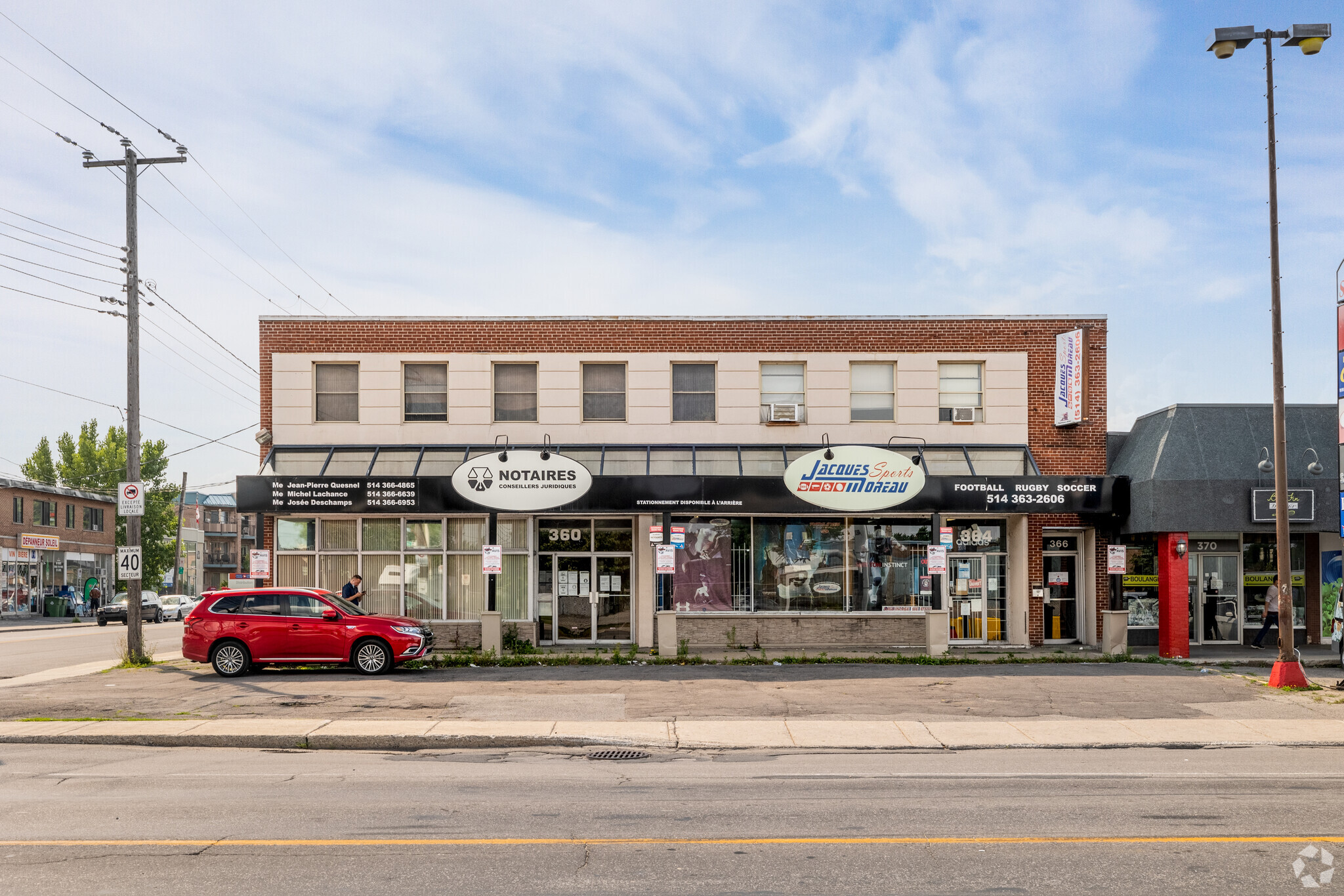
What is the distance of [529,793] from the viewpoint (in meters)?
9.96

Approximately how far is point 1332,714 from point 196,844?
49.7 feet

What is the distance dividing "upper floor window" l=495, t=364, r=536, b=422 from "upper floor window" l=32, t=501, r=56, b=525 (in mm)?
43966

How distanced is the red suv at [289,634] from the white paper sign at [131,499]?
11.1 ft

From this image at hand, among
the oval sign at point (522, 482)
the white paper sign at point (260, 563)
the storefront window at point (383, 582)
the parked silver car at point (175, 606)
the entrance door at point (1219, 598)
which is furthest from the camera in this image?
the parked silver car at point (175, 606)

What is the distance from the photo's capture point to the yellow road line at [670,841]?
312 inches

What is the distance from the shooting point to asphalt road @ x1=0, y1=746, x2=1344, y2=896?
704 cm

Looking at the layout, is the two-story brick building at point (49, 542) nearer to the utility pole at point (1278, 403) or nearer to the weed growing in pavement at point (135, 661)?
the weed growing in pavement at point (135, 661)

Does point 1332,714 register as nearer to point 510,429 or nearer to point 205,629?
point 510,429

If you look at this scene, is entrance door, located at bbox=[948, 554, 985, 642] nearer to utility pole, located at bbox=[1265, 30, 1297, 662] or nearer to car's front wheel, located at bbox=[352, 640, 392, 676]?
utility pole, located at bbox=[1265, 30, 1297, 662]

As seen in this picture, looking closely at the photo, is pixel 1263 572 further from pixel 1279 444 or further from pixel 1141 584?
pixel 1279 444

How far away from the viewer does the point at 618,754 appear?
12477 millimetres

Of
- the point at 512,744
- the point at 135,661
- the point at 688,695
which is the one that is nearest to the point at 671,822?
the point at 512,744

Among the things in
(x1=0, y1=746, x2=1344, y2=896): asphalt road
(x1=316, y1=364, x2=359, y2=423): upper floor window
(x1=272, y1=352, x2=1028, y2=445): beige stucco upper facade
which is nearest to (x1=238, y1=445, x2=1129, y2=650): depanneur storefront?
(x1=272, y1=352, x2=1028, y2=445): beige stucco upper facade

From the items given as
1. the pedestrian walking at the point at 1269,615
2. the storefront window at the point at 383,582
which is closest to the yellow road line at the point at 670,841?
the storefront window at the point at 383,582
